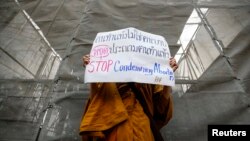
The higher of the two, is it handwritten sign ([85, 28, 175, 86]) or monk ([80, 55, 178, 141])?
handwritten sign ([85, 28, 175, 86])

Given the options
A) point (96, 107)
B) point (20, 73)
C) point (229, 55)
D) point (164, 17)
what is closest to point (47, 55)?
point (20, 73)

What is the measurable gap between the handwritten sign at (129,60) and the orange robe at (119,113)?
8cm

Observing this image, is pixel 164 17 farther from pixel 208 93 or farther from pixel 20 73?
pixel 20 73

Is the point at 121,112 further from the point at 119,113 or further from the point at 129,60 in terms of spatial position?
the point at 129,60

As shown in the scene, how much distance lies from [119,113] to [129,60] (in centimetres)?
43

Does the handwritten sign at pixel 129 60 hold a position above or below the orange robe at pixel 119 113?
→ above

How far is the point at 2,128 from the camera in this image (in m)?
2.68

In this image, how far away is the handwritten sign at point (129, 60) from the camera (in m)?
1.98

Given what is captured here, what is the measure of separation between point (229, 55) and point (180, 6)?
915 mm

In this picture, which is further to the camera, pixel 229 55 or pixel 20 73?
pixel 20 73

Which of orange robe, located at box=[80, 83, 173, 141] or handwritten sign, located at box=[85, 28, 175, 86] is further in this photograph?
handwritten sign, located at box=[85, 28, 175, 86]

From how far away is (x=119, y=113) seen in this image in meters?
1.82

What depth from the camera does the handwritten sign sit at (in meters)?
1.98

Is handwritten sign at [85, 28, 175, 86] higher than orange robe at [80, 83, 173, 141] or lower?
higher
